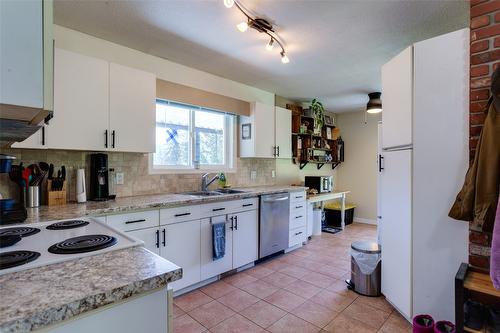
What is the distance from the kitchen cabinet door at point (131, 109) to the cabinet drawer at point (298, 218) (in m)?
2.24

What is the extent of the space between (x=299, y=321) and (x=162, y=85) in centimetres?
272

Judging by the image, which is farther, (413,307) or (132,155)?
(132,155)

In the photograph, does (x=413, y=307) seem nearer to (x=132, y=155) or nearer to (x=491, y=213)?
(x=491, y=213)

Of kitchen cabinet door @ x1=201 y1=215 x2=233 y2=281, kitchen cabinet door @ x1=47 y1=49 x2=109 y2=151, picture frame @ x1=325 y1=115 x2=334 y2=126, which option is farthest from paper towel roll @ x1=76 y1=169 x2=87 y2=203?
picture frame @ x1=325 y1=115 x2=334 y2=126

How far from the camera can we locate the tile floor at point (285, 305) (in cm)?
211

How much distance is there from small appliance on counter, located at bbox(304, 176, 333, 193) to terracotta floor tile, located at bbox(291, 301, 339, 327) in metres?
2.78

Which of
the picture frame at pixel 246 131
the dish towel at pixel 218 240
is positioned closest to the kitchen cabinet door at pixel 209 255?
the dish towel at pixel 218 240

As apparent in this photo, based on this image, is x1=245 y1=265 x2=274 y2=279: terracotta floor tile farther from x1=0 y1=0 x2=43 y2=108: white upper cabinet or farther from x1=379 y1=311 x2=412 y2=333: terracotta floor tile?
x1=0 y1=0 x2=43 y2=108: white upper cabinet

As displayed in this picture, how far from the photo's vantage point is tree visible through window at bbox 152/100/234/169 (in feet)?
10.7

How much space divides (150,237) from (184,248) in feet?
1.30

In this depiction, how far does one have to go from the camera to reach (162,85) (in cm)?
302

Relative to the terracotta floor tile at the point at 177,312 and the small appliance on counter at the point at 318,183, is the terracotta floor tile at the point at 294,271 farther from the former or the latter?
the small appliance on counter at the point at 318,183

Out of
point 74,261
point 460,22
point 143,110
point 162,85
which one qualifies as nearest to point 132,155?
point 143,110

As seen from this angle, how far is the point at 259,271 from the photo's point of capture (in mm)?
3203
